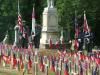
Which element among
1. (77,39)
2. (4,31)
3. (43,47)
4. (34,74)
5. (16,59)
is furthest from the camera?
(4,31)

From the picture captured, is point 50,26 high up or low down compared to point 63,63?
up

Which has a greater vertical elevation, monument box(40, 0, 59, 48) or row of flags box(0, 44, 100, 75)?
monument box(40, 0, 59, 48)

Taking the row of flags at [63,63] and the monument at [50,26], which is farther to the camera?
the monument at [50,26]

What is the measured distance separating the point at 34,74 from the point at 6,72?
2.43 meters

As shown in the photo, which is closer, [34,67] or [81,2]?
[34,67]

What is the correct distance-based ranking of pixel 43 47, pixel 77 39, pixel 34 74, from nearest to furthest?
1. pixel 34 74
2. pixel 77 39
3. pixel 43 47

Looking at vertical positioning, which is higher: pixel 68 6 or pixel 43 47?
pixel 68 6

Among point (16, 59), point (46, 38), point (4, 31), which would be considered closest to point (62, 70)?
point (16, 59)

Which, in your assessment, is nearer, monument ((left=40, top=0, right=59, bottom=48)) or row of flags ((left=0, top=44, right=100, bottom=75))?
row of flags ((left=0, top=44, right=100, bottom=75))

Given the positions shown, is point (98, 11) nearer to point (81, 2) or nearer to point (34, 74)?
point (81, 2)

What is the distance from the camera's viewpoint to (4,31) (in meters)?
69.6

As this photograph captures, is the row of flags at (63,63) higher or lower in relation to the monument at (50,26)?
lower

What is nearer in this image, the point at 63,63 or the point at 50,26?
the point at 63,63

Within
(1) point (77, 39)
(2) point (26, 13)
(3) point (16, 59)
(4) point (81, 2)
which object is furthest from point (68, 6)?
(3) point (16, 59)
